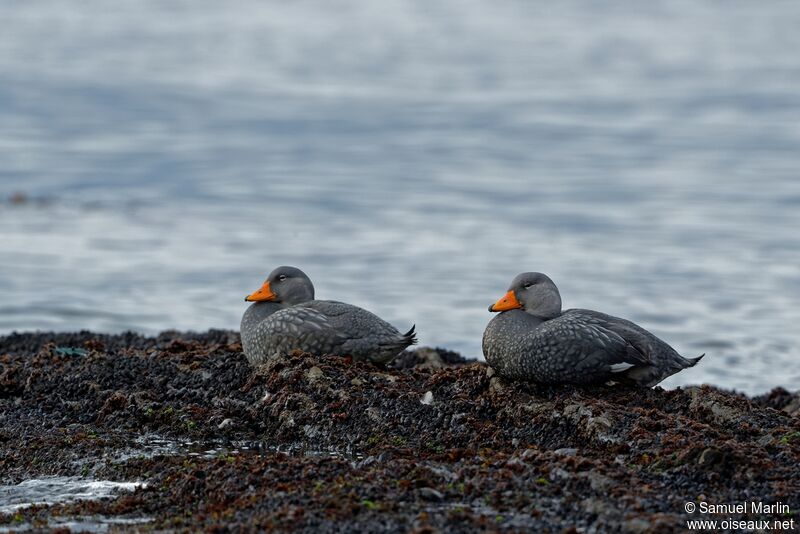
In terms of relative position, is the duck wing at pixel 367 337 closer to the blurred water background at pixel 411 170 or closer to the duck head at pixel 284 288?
the duck head at pixel 284 288

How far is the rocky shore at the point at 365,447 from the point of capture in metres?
5.59

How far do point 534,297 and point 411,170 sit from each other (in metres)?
14.6

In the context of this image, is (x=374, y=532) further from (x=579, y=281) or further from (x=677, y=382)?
(x=579, y=281)

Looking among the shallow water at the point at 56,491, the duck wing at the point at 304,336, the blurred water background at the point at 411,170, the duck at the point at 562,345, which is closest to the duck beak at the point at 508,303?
the duck at the point at 562,345

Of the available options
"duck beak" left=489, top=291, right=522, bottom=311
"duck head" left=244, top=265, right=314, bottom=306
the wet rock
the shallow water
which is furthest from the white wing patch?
the shallow water

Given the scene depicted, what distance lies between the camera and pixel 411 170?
22469 millimetres

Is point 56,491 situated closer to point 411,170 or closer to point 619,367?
point 619,367

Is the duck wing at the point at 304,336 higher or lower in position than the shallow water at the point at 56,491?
higher

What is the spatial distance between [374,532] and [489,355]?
2.66 metres

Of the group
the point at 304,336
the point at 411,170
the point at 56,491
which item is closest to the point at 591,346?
the point at 304,336

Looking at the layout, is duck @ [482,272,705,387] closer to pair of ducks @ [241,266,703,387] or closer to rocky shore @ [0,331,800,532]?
pair of ducks @ [241,266,703,387]

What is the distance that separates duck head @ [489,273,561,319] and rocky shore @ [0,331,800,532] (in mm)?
494

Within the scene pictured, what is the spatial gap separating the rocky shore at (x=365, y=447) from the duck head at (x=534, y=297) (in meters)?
0.49

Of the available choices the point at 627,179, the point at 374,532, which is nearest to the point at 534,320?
the point at 374,532
